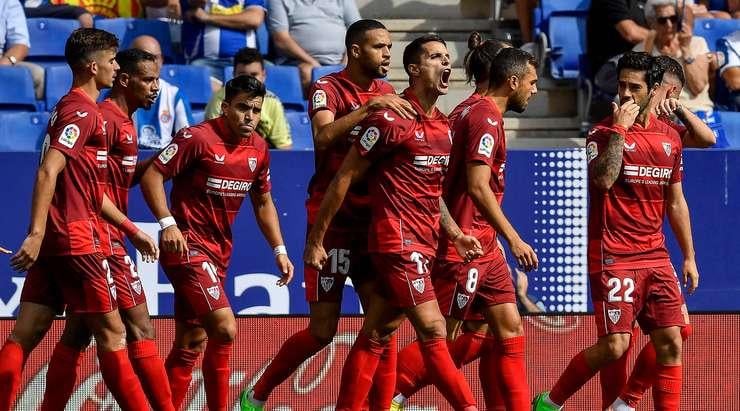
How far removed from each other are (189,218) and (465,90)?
4939 mm

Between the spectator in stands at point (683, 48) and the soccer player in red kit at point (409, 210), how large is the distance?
4627mm

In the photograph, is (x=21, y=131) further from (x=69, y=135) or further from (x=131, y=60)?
(x=69, y=135)

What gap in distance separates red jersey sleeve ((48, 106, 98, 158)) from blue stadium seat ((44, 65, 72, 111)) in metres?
4.22

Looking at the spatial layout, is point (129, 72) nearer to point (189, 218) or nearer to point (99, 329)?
point (189, 218)

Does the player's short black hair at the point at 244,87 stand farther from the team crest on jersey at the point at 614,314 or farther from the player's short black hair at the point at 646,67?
the team crest on jersey at the point at 614,314

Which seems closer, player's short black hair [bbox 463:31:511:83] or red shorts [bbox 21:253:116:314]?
red shorts [bbox 21:253:116:314]

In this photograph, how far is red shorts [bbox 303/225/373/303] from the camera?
7.89 m

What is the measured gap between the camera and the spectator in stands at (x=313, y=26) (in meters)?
12.3

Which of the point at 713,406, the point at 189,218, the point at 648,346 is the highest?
the point at 189,218

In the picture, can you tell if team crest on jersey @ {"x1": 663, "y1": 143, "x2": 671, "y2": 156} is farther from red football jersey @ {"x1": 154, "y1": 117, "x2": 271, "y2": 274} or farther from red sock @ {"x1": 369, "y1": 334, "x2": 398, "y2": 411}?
red football jersey @ {"x1": 154, "y1": 117, "x2": 271, "y2": 274}

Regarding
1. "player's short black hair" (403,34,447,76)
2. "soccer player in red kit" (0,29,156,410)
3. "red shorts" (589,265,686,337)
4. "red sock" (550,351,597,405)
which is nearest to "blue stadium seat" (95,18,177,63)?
"soccer player in red kit" (0,29,156,410)

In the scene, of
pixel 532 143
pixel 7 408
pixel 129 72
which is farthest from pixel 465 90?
pixel 7 408

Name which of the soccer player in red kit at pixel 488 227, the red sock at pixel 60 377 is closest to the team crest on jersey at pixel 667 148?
the soccer player in red kit at pixel 488 227

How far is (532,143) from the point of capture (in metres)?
12.1
